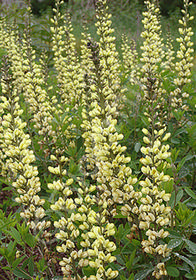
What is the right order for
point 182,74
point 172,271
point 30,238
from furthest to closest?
1. point 182,74
2. point 30,238
3. point 172,271

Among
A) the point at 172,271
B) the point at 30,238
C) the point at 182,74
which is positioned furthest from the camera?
the point at 182,74

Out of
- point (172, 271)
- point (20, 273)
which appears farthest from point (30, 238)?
point (172, 271)

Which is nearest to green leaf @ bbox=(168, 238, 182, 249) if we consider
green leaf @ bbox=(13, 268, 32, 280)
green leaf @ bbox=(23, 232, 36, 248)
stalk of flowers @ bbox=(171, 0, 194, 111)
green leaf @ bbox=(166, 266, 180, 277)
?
green leaf @ bbox=(166, 266, 180, 277)

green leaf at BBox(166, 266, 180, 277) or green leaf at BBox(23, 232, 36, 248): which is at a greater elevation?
green leaf at BBox(23, 232, 36, 248)

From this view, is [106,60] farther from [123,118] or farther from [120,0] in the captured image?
[120,0]

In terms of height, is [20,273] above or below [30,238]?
below

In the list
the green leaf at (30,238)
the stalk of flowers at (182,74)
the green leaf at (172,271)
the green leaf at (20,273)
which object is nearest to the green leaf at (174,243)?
the green leaf at (172,271)

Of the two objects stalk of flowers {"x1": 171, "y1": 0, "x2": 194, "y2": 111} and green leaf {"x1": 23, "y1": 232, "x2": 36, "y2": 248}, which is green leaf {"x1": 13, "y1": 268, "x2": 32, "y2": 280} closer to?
green leaf {"x1": 23, "y1": 232, "x2": 36, "y2": 248}

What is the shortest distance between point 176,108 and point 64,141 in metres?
1.42

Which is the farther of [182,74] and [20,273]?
[182,74]

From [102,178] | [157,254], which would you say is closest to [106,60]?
[102,178]

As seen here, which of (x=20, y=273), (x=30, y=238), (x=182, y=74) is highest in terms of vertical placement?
(x=182, y=74)

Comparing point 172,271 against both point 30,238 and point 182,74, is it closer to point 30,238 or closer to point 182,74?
point 30,238

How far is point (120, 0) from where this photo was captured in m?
20.5
